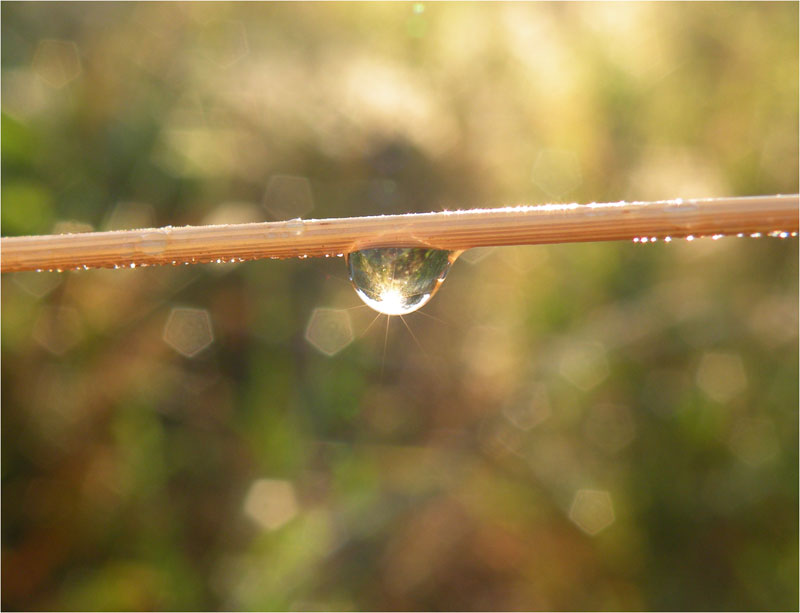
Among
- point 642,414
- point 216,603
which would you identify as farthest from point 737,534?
point 216,603

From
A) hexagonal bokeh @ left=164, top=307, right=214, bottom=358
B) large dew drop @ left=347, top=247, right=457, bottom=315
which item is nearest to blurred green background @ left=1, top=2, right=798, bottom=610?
hexagonal bokeh @ left=164, top=307, right=214, bottom=358

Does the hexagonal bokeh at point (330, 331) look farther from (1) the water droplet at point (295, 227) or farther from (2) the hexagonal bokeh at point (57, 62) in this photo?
(1) the water droplet at point (295, 227)

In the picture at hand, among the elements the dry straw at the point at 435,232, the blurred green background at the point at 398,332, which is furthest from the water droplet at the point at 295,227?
the blurred green background at the point at 398,332

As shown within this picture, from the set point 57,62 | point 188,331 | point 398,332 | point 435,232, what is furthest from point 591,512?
point 57,62

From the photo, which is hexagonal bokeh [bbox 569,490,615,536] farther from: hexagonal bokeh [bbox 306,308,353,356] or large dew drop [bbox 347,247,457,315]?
large dew drop [bbox 347,247,457,315]

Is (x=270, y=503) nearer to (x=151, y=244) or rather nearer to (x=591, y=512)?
(x=591, y=512)

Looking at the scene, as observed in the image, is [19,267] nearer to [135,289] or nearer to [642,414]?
[135,289]

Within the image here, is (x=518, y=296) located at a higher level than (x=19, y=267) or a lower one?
higher
